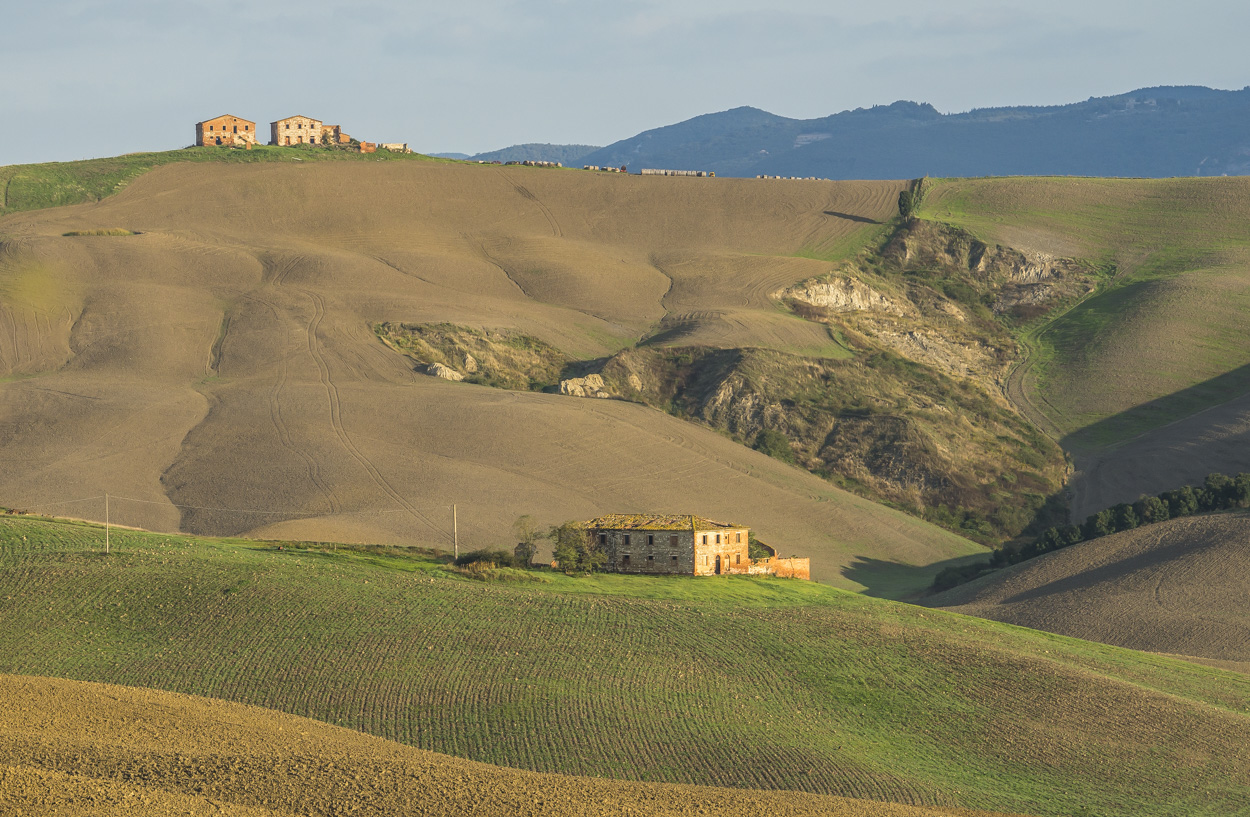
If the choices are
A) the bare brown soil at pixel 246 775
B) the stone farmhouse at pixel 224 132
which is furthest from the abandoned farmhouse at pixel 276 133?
the bare brown soil at pixel 246 775

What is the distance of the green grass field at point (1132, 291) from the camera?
12419cm

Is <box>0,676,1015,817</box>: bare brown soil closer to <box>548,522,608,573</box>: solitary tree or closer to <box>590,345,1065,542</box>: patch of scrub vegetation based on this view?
<box>548,522,608,573</box>: solitary tree

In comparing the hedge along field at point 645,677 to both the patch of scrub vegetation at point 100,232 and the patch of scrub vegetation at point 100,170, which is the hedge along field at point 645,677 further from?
the patch of scrub vegetation at point 100,170

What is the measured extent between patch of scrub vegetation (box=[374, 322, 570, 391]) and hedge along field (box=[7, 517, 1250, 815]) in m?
60.4

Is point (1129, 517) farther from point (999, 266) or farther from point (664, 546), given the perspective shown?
point (999, 266)

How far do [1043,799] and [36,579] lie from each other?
3527 centimetres

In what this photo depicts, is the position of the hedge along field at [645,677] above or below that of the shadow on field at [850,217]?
below

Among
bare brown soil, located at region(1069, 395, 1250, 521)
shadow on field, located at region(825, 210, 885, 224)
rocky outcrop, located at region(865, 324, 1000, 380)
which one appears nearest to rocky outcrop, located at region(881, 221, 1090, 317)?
shadow on field, located at region(825, 210, 885, 224)

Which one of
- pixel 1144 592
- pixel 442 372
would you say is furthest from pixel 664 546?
pixel 442 372

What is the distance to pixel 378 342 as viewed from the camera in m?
116

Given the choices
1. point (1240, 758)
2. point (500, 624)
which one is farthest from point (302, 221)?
point (1240, 758)

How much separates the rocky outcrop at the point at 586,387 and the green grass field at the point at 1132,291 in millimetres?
43812

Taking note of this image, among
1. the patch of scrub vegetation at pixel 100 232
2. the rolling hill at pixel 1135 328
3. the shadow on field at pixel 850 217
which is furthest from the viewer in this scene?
the shadow on field at pixel 850 217

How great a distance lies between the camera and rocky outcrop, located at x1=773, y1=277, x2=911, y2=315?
461ft
